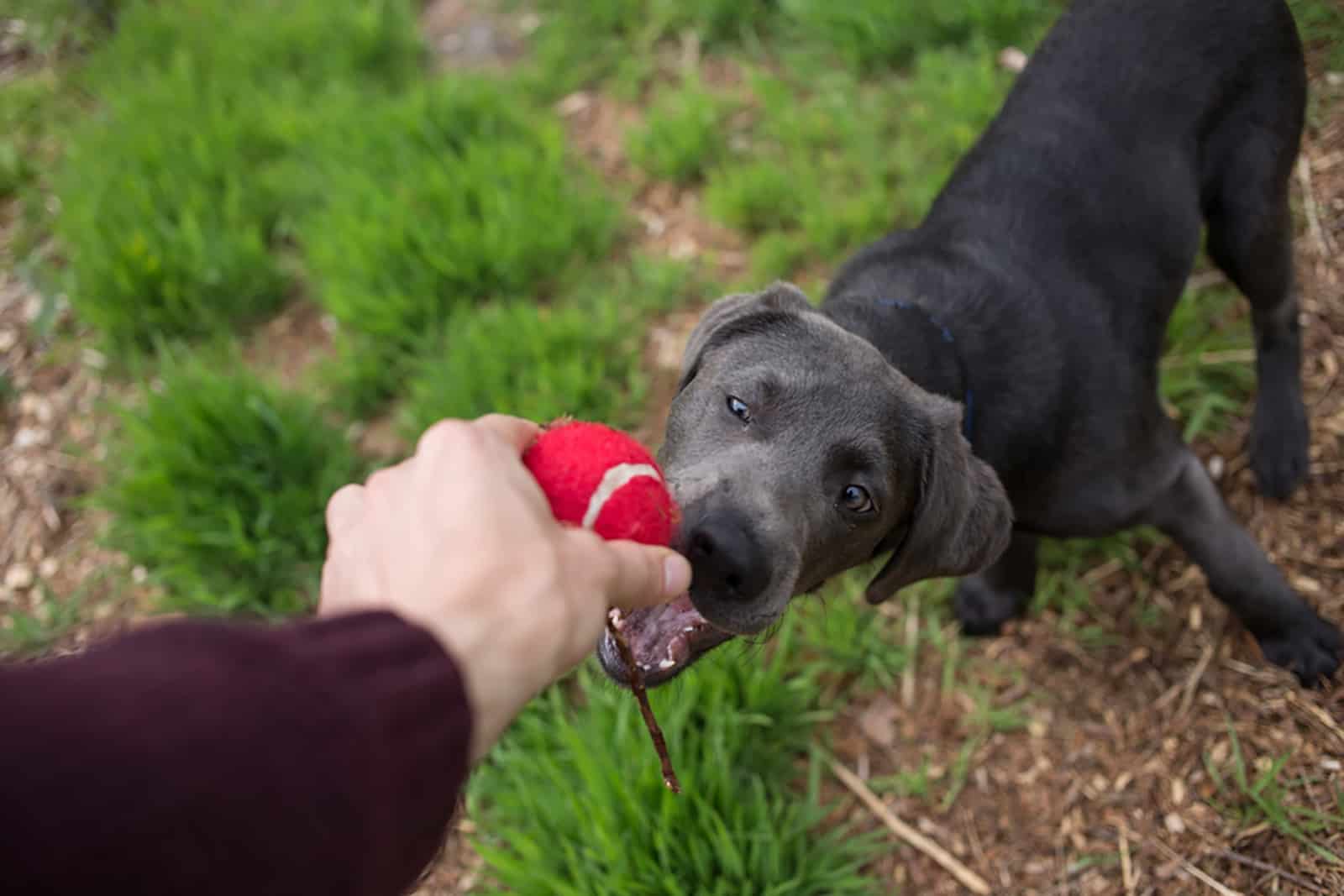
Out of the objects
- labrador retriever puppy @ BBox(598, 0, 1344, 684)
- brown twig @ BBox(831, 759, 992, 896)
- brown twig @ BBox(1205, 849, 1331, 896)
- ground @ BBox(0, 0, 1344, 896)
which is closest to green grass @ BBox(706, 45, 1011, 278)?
ground @ BBox(0, 0, 1344, 896)

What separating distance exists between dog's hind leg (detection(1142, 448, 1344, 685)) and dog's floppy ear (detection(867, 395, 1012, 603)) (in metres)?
0.71

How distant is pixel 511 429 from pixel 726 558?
0.66 m

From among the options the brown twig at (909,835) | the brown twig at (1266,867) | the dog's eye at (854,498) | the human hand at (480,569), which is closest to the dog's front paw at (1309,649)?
the brown twig at (1266,867)

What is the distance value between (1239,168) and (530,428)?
9.13ft

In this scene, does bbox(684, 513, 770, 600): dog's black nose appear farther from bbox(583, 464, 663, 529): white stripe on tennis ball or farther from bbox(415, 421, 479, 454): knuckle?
bbox(415, 421, 479, 454): knuckle

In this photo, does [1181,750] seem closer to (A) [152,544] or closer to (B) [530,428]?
(B) [530,428]

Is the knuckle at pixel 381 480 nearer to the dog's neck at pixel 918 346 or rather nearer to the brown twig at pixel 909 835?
the dog's neck at pixel 918 346

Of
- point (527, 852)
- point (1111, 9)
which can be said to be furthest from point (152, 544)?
point (1111, 9)

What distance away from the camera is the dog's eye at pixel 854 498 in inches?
94.6

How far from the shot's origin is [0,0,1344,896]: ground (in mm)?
2727

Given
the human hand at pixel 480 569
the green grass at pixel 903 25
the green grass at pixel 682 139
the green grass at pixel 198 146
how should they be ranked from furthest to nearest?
the green grass at pixel 682 139 < the green grass at pixel 903 25 < the green grass at pixel 198 146 < the human hand at pixel 480 569

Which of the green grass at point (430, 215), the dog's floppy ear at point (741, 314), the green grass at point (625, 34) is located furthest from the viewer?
the green grass at point (625, 34)

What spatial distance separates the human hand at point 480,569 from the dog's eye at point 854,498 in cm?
113

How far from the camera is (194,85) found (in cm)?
526
